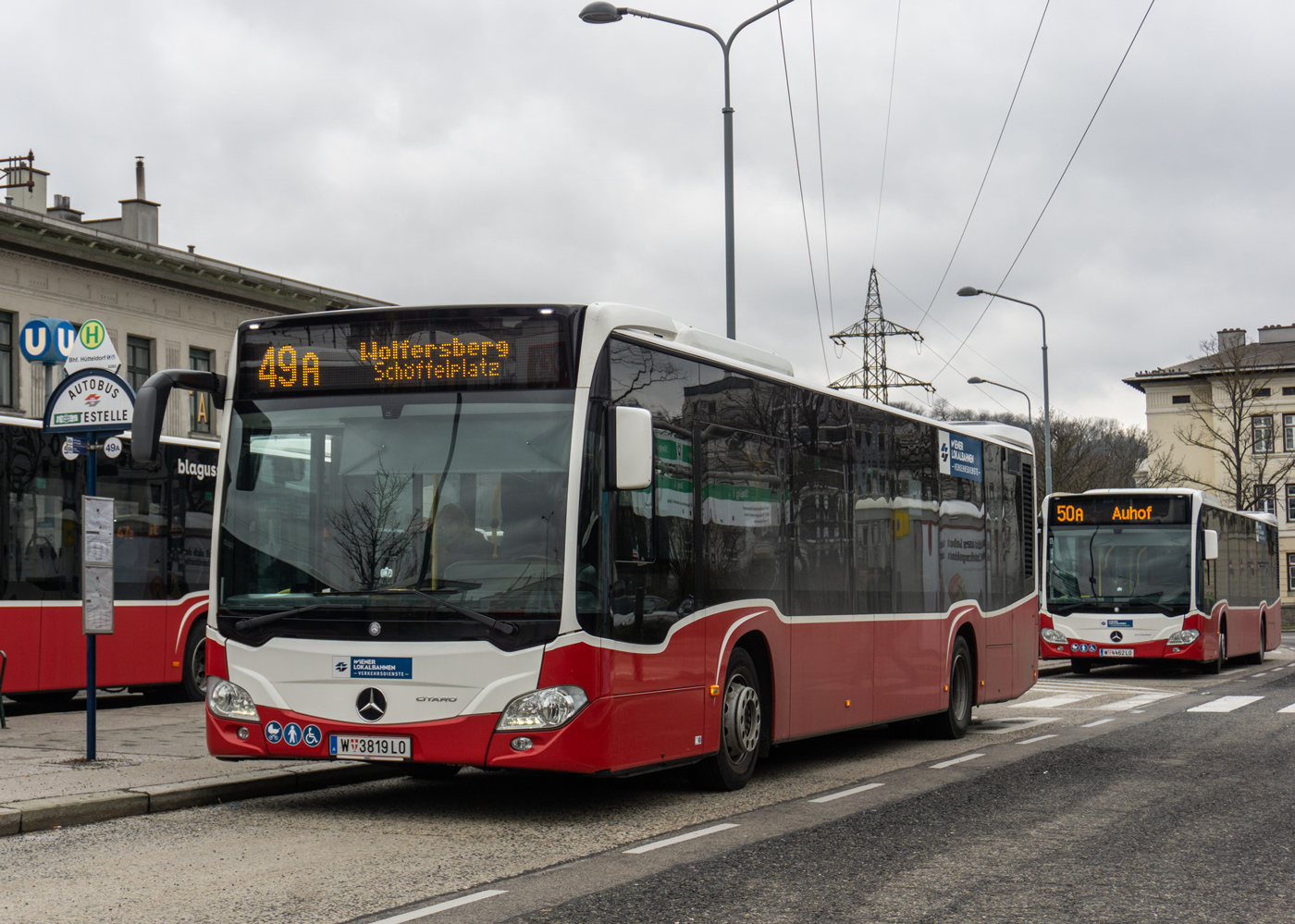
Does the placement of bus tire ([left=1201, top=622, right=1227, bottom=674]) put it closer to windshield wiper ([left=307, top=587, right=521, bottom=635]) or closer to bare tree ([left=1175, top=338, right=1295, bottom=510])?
windshield wiper ([left=307, top=587, right=521, bottom=635])

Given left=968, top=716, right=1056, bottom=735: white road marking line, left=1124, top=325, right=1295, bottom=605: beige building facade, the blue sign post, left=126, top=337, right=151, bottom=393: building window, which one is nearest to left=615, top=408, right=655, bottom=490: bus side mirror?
the blue sign post

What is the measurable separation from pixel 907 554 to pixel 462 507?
561cm

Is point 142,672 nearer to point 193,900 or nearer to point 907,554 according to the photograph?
point 907,554

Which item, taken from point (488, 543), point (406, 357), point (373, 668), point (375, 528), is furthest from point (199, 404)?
point (488, 543)

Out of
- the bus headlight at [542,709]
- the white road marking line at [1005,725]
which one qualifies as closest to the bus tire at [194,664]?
the white road marking line at [1005,725]

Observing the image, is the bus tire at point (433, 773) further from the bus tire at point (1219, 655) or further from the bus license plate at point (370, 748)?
the bus tire at point (1219, 655)

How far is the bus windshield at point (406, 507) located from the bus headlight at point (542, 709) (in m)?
0.42

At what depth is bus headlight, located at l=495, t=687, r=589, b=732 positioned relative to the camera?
8.35 m

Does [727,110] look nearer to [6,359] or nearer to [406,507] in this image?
[406,507]

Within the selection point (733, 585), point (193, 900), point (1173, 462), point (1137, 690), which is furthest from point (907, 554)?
point (1173, 462)

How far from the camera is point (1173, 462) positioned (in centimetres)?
8769

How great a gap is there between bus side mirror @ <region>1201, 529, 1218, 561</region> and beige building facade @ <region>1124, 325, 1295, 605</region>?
42.6 metres

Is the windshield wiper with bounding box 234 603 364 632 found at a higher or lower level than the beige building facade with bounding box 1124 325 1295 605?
lower

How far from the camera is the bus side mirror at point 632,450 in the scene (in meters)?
8.44
